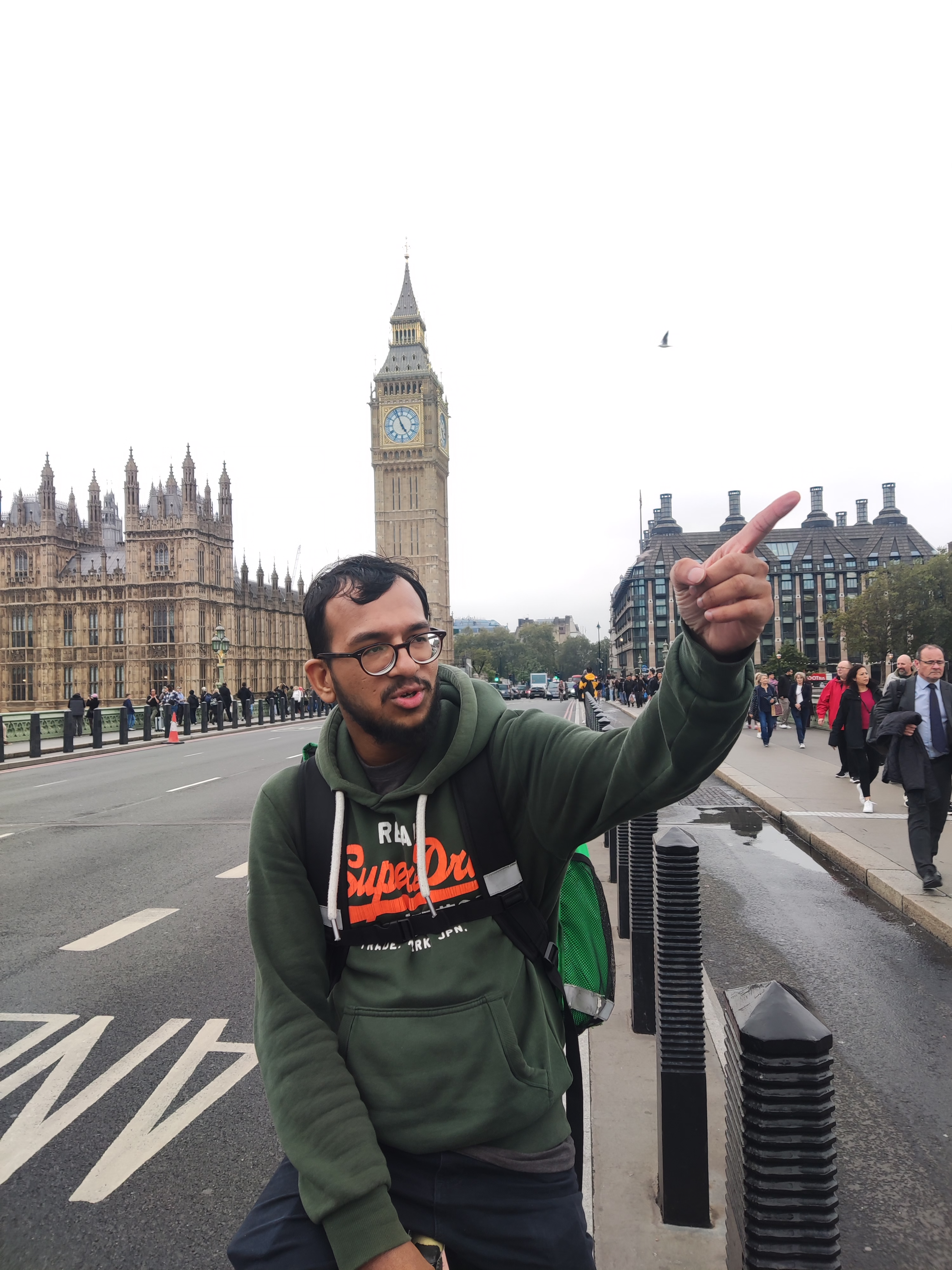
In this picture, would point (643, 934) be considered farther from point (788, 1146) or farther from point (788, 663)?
point (788, 663)

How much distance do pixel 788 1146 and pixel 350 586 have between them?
1539 millimetres

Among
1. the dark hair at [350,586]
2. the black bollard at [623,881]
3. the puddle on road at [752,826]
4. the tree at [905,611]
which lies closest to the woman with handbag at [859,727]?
the puddle on road at [752,826]

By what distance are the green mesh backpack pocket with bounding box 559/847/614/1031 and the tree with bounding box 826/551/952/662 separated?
5415 cm

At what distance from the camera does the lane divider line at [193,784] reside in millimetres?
14625

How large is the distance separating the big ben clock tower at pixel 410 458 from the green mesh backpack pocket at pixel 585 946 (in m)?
109

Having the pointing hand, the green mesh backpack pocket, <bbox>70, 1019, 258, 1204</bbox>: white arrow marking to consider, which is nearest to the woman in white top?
<bbox>70, 1019, 258, 1204</bbox>: white arrow marking

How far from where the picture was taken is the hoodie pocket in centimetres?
169

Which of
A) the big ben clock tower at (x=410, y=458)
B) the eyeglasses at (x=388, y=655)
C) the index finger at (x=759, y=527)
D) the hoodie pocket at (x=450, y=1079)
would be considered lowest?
the hoodie pocket at (x=450, y=1079)

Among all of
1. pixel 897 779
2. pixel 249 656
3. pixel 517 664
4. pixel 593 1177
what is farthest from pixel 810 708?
pixel 517 664

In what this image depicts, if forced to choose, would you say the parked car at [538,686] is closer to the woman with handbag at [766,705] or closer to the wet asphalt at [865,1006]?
the woman with handbag at [766,705]

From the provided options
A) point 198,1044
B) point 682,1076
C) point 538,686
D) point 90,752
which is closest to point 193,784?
point 90,752

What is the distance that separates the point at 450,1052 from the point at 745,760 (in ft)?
56.3

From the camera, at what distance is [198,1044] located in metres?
4.34

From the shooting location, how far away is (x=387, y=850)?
74.1 inches
